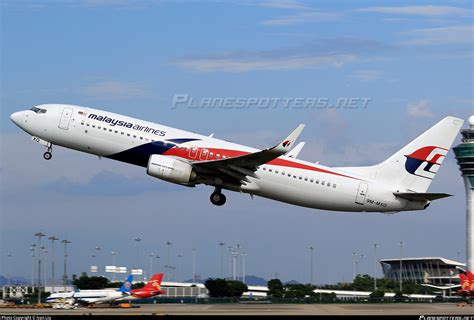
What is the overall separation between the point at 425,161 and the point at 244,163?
47.4ft

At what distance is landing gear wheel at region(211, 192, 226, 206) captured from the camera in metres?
63.9

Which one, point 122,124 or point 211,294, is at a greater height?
point 122,124

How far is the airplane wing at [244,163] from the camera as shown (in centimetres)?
5722

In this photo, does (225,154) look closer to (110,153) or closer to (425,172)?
(110,153)

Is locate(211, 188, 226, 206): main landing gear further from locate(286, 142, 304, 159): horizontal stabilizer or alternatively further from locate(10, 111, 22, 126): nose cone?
locate(10, 111, 22, 126): nose cone

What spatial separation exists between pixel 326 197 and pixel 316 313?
26.3 feet

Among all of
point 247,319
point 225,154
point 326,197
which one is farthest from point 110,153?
point 247,319

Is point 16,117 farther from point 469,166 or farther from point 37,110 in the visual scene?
point 469,166

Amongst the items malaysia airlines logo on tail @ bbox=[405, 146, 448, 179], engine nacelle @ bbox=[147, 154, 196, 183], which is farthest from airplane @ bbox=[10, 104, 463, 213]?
malaysia airlines logo on tail @ bbox=[405, 146, 448, 179]

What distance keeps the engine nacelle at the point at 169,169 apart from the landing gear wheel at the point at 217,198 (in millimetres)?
3490

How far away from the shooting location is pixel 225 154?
202ft

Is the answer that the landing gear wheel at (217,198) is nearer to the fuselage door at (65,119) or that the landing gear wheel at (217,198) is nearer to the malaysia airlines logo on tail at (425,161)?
the fuselage door at (65,119)

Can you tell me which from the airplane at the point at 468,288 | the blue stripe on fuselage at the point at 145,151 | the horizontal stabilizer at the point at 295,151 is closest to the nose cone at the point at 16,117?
the blue stripe on fuselage at the point at 145,151

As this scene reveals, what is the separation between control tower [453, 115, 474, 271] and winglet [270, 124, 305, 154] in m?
139
